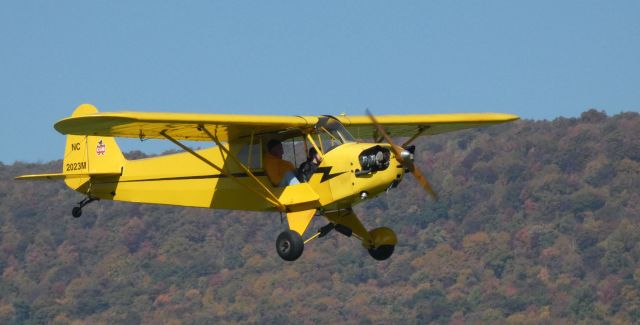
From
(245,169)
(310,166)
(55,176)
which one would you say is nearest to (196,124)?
(245,169)

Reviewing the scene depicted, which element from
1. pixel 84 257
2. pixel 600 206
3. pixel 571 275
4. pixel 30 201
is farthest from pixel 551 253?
pixel 30 201

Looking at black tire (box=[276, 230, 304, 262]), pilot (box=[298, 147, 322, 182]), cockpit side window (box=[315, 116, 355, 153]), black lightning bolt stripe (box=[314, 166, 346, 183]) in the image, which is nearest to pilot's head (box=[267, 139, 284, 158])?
pilot (box=[298, 147, 322, 182])

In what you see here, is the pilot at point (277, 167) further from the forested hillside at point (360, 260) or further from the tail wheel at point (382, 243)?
the forested hillside at point (360, 260)

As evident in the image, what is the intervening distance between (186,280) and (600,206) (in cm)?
3599

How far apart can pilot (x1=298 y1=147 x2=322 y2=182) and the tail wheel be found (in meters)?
1.61

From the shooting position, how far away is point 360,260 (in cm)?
10194

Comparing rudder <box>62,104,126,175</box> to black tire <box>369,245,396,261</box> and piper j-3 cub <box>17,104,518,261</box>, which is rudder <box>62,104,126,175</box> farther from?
black tire <box>369,245,396,261</box>

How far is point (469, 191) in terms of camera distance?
12019cm

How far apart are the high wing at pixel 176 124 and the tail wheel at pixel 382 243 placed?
2.22 meters

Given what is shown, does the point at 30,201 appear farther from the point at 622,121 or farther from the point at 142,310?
the point at 622,121

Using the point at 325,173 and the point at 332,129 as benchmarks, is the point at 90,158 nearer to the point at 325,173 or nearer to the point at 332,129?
the point at 332,129

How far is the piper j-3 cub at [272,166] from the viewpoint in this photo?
832 inches

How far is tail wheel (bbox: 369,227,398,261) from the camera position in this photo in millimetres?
22906

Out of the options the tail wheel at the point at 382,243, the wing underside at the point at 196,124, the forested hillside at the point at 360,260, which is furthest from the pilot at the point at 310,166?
the forested hillside at the point at 360,260
